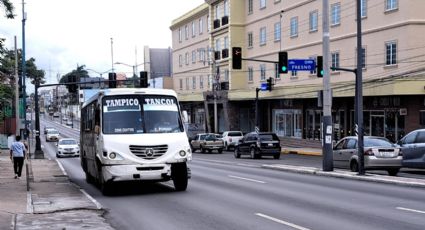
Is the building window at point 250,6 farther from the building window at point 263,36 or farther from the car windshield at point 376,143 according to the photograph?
the car windshield at point 376,143

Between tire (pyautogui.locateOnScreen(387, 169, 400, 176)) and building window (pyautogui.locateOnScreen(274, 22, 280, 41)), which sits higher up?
building window (pyautogui.locateOnScreen(274, 22, 280, 41))

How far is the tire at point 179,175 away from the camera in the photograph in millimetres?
15795

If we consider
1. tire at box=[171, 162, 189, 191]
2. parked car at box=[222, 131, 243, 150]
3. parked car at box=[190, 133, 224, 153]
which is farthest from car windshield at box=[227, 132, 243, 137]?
tire at box=[171, 162, 189, 191]

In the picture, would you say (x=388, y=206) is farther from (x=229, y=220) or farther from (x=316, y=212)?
(x=229, y=220)

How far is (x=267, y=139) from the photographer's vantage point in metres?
36.5

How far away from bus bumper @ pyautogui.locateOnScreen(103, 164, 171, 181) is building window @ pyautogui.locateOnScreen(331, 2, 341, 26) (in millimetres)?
29576

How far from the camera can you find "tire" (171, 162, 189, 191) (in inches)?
622

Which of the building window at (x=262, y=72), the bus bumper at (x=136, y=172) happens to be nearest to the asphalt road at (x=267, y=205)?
the bus bumper at (x=136, y=172)

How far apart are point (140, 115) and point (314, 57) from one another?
30898 millimetres

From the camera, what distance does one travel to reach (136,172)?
15.1 m

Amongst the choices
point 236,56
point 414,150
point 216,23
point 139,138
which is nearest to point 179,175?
point 139,138

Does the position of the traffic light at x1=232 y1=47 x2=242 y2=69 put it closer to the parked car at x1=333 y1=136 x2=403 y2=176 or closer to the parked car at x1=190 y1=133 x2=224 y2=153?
the parked car at x1=333 y1=136 x2=403 y2=176

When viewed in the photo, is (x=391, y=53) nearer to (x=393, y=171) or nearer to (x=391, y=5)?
(x=391, y=5)

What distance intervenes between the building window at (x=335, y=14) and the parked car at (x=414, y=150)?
65.3ft
